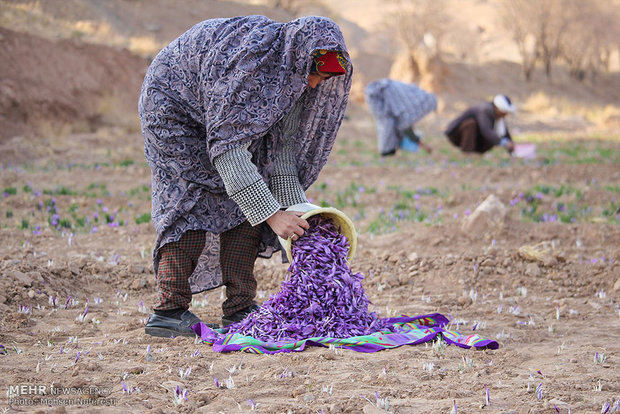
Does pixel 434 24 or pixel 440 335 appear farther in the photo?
pixel 434 24

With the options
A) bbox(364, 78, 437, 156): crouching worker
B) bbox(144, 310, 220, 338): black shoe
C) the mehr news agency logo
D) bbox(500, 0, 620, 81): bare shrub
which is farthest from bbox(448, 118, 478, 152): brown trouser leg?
bbox(500, 0, 620, 81): bare shrub

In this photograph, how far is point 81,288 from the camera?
14.0 feet

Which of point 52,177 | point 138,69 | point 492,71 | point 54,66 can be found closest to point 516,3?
point 492,71

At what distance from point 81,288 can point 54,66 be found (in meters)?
11.5

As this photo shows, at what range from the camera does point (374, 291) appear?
4609 millimetres

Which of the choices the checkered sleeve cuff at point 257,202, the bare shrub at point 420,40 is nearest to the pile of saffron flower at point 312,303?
the checkered sleeve cuff at point 257,202

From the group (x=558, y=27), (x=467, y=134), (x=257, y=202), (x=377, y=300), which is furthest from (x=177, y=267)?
(x=558, y=27)

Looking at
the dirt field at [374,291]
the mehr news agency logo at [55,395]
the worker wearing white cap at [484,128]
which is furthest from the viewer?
the worker wearing white cap at [484,128]

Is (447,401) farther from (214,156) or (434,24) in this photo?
(434,24)

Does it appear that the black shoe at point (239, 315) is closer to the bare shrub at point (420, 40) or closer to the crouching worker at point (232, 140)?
the crouching worker at point (232, 140)

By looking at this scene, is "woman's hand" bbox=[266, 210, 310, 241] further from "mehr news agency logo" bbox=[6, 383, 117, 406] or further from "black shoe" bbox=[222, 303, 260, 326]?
"mehr news agency logo" bbox=[6, 383, 117, 406]

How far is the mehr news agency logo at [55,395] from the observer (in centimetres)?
236

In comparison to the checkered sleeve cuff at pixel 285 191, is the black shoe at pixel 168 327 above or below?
below

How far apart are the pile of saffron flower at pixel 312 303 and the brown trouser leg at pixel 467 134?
27.9 ft
